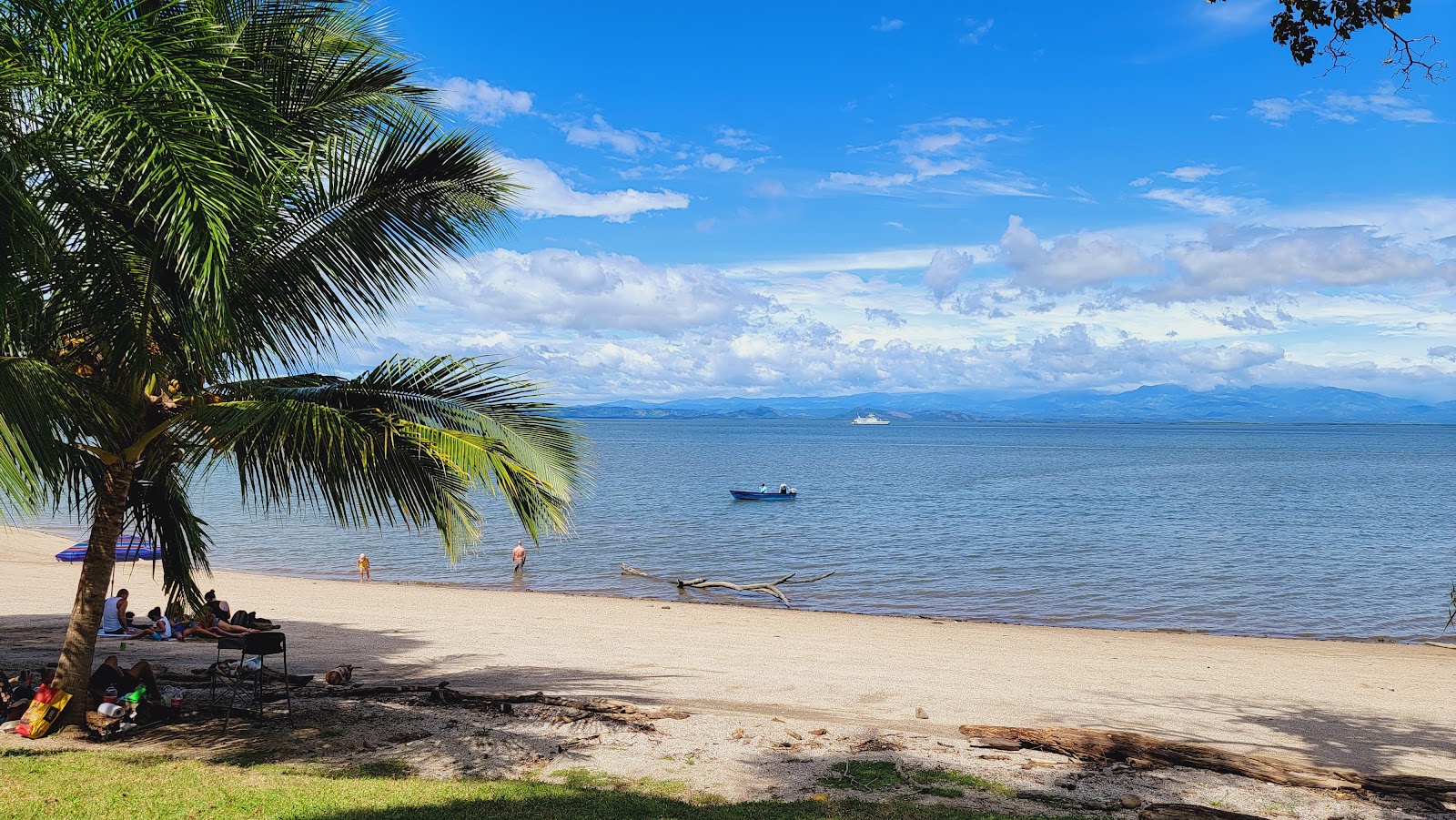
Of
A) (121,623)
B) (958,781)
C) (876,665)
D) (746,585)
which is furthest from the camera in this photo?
(746,585)

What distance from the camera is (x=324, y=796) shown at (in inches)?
269

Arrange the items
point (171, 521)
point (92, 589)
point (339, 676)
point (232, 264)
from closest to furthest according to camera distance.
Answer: point (232, 264) < point (92, 589) < point (171, 521) < point (339, 676)

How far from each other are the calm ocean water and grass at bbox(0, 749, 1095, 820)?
17.9 m

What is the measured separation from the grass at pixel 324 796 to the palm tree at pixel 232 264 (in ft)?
Result: 5.35

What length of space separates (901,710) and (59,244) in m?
9.93

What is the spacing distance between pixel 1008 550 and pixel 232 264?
33344 mm

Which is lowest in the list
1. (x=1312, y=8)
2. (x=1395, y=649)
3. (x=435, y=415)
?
(x=1395, y=649)

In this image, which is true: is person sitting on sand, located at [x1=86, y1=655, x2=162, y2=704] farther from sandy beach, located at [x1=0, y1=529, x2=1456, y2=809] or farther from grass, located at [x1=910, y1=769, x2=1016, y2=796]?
grass, located at [x1=910, y1=769, x2=1016, y2=796]

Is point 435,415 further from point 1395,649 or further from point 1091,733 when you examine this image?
point 1395,649

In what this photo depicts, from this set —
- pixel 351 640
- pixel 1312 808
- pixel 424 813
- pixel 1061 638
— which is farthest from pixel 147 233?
pixel 1061 638

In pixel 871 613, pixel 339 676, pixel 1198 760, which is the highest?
pixel 339 676

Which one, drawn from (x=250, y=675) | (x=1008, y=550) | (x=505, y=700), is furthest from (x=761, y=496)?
(x=250, y=675)

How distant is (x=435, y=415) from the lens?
7.63m

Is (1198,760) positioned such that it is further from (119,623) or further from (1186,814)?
(119,623)
